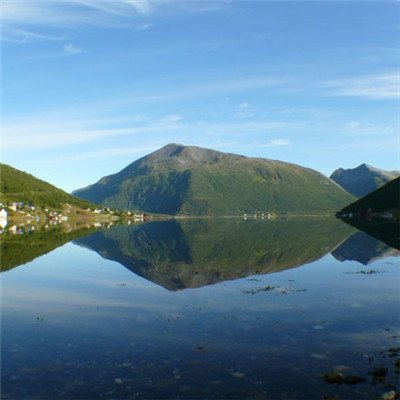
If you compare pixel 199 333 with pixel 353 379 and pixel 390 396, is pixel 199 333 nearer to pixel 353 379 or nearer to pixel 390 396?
pixel 353 379

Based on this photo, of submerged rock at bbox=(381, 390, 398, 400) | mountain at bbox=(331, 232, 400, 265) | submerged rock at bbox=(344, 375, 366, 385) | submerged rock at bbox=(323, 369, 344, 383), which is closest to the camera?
submerged rock at bbox=(381, 390, 398, 400)

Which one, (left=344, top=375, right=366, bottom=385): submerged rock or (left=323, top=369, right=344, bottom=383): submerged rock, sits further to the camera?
(left=323, top=369, right=344, bottom=383): submerged rock

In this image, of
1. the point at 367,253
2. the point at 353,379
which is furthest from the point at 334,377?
the point at 367,253

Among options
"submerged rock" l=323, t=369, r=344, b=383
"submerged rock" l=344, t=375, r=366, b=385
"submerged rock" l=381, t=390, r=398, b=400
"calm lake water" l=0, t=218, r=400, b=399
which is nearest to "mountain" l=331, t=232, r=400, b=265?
"calm lake water" l=0, t=218, r=400, b=399

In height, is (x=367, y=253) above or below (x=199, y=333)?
above

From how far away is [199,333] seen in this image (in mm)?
25359

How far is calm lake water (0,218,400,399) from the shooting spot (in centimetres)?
1770

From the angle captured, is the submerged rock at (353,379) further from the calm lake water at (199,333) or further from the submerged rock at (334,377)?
the submerged rock at (334,377)

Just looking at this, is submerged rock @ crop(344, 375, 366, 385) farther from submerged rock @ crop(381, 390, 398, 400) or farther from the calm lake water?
submerged rock @ crop(381, 390, 398, 400)

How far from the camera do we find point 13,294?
37.3m

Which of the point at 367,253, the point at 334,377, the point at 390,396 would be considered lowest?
the point at 390,396

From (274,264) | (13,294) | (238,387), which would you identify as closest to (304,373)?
(238,387)

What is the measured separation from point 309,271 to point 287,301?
18.4 meters

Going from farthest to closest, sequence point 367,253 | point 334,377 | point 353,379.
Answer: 1. point 367,253
2. point 334,377
3. point 353,379
